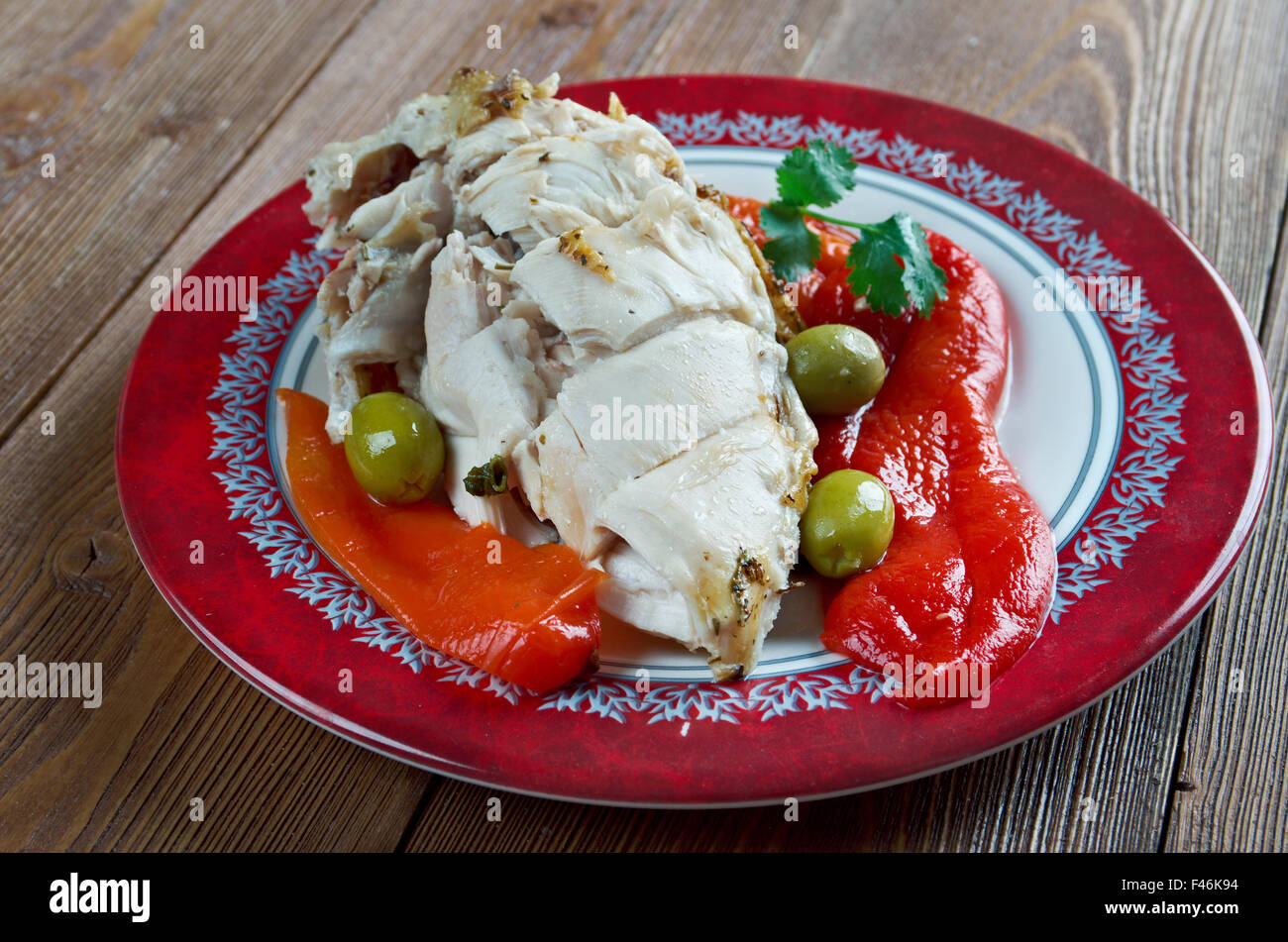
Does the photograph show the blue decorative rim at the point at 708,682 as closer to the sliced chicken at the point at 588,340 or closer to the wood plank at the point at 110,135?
the sliced chicken at the point at 588,340

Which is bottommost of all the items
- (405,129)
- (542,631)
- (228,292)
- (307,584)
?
(307,584)

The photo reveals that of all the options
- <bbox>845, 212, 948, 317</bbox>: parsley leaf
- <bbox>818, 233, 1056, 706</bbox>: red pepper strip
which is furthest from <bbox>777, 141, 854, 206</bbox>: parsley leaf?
<bbox>818, 233, 1056, 706</bbox>: red pepper strip

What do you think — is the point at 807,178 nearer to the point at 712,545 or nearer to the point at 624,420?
the point at 624,420

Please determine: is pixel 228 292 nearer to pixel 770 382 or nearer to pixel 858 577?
pixel 770 382

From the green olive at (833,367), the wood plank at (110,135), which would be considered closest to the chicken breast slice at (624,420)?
the green olive at (833,367)

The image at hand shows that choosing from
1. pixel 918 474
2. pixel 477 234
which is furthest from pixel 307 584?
pixel 918 474

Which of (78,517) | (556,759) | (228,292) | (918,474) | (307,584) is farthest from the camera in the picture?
(228,292)

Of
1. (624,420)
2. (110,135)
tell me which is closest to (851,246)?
(624,420)
